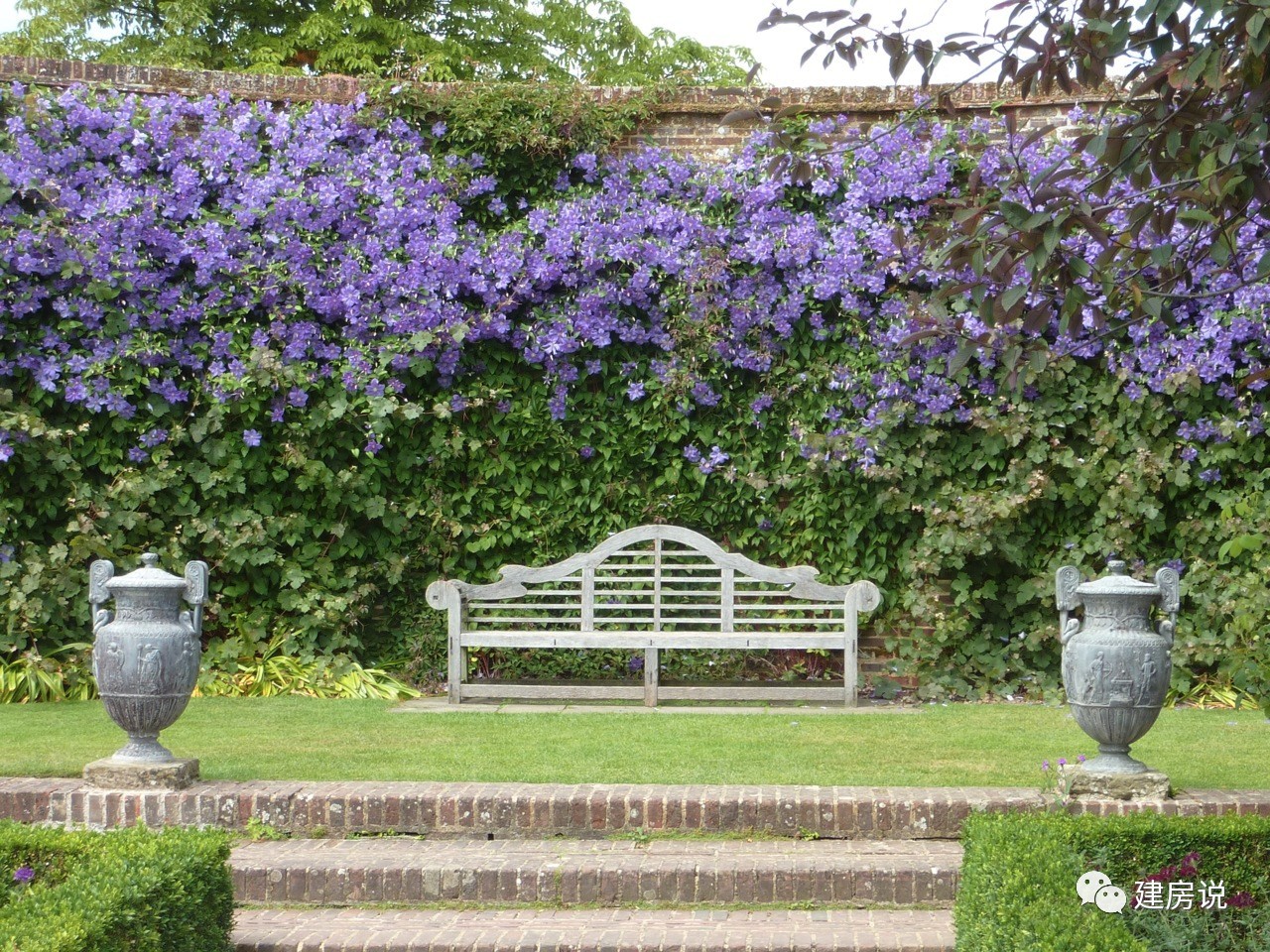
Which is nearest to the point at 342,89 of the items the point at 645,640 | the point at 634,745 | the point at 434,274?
the point at 434,274

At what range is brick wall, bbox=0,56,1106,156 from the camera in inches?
327

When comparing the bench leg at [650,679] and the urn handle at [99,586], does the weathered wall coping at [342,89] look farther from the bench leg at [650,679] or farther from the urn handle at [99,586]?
the urn handle at [99,586]

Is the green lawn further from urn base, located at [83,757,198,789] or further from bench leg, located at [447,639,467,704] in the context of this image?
bench leg, located at [447,639,467,704]

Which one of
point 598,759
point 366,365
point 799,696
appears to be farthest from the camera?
point 366,365

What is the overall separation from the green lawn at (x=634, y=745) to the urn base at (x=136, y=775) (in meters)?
0.25

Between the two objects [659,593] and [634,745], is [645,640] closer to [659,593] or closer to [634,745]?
[659,593]

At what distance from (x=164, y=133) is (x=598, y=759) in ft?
15.8

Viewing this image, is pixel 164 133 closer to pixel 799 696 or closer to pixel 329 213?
pixel 329 213

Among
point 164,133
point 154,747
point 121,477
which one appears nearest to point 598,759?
point 154,747

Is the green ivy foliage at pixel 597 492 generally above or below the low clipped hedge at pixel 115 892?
above

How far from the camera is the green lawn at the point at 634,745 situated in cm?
543

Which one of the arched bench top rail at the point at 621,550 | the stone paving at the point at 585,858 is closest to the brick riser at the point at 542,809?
the stone paving at the point at 585,858

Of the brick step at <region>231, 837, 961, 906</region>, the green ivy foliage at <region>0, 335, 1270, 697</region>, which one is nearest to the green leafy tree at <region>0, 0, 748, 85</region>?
the green ivy foliage at <region>0, 335, 1270, 697</region>

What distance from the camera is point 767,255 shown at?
27.1ft
